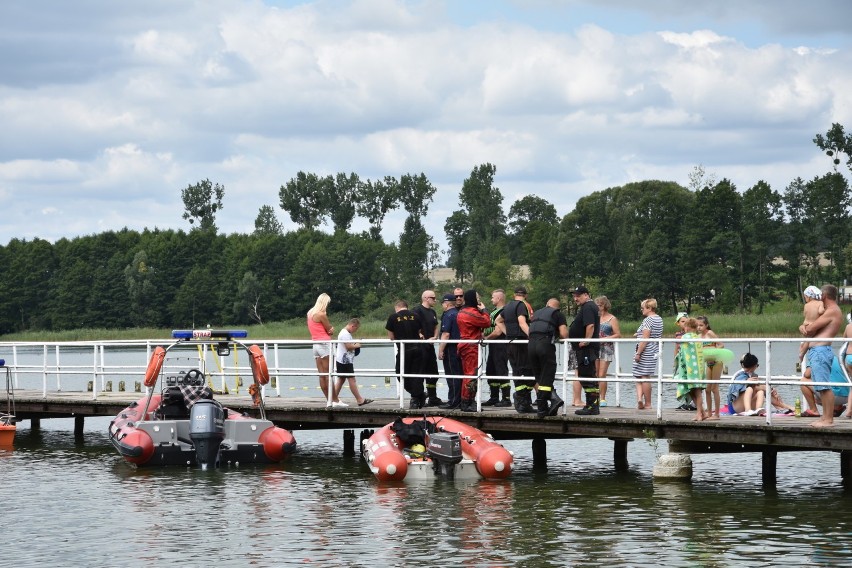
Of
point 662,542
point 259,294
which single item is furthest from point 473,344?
point 259,294

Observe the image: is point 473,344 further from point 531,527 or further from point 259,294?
point 259,294

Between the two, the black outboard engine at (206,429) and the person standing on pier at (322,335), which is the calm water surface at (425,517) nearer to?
the black outboard engine at (206,429)

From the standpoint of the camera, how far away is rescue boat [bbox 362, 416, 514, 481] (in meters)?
19.1

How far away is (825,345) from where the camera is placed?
16.8 metres

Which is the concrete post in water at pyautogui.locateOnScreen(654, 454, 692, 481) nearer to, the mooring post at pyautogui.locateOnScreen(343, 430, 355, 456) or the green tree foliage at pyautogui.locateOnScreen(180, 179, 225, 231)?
the mooring post at pyautogui.locateOnScreen(343, 430, 355, 456)

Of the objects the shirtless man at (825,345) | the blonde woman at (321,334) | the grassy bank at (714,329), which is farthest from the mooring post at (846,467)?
the grassy bank at (714,329)

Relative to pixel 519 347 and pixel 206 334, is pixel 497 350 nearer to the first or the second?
pixel 519 347

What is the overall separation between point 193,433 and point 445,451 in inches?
166

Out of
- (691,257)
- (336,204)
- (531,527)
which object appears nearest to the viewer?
(531,527)

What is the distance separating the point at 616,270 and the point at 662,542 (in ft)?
296

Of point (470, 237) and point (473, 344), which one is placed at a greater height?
point (470, 237)

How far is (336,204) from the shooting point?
138 m

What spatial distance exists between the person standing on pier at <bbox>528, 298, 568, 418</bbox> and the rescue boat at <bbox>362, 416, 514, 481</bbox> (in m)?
0.96

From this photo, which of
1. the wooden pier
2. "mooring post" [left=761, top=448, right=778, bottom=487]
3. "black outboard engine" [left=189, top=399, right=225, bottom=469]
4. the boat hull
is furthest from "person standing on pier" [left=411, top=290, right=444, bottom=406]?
"mooring post" [left=761, top=448, right=778, bottom=487]
